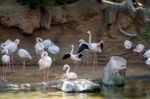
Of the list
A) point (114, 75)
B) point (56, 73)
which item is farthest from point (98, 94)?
point (56, 73)

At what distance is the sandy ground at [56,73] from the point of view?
1347 cm

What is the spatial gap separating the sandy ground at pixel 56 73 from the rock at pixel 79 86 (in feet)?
4.76

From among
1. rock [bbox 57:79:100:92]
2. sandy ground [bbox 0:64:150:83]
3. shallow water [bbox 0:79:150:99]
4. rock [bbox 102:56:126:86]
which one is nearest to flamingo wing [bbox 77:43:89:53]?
sandy ground [bbox 0:64:150:83]

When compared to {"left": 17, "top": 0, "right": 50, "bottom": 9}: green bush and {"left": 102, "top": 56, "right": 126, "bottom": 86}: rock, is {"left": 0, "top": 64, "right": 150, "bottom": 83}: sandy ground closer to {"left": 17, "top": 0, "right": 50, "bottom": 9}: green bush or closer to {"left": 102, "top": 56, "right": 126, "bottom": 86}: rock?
{"left": 102, "top": 56, "right": 126, "bottom": 86}: rock

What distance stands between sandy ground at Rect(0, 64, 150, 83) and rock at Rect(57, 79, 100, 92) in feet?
4.76

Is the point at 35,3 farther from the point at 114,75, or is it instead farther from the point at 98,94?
the point at 98,94

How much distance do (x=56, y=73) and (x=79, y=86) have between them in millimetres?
2811

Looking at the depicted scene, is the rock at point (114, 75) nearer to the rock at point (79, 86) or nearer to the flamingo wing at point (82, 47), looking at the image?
the rock at point (79, 86)

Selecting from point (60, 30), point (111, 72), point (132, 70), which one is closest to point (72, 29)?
point (60, 30)

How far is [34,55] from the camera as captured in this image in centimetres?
1703

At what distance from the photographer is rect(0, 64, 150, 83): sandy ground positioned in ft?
44.2

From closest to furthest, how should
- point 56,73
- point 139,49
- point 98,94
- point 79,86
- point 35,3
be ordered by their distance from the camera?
point 98,94 < point 79,86 < point 56,73 < point 139,49 < point 35,3

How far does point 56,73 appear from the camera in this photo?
47.7ft

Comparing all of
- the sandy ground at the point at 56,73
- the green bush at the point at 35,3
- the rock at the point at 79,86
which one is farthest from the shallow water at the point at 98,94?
the green bush at the point at 35,3
